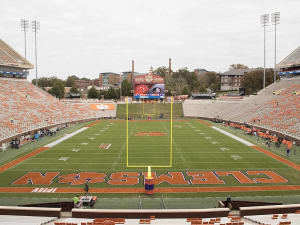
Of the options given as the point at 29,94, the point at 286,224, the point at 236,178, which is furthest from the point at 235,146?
the point at 29,94

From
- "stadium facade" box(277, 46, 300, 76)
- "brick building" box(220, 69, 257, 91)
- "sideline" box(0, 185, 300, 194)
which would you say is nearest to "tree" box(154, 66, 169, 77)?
"brick building" box(220, 69, 257, 91)

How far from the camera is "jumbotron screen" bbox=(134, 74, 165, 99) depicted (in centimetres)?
4323

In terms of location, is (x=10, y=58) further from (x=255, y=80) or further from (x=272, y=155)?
(x=255, y=80)

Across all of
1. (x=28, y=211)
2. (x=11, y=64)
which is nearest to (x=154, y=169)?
(x=28, y=211)

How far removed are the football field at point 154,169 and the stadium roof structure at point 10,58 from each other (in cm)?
2223

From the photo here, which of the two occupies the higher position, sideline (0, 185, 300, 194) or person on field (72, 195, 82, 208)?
person on field (72, 195, 82, 208)

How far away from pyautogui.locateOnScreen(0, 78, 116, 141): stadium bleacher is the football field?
643cm

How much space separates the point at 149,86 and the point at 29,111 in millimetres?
18350

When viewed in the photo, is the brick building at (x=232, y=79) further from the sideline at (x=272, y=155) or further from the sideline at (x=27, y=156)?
the sideline at (x=27, y=156)

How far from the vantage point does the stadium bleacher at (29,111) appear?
25.9m

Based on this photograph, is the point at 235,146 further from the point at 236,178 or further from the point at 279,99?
the point at 279,99

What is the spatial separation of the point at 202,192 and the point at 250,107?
28.3 meters

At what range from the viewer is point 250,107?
1483 inches

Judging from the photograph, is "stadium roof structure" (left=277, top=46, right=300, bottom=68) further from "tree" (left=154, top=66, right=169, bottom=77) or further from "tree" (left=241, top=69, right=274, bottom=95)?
"tree" (left=154, top=66, right=169, bottom=77)
